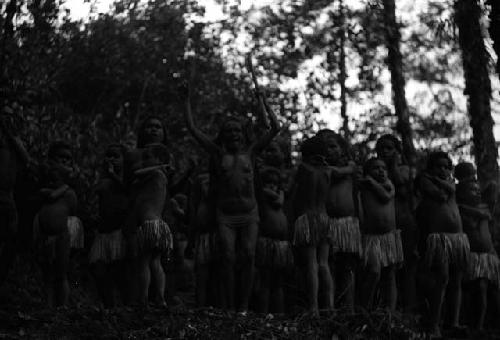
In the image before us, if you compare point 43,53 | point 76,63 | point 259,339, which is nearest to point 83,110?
point 76,63

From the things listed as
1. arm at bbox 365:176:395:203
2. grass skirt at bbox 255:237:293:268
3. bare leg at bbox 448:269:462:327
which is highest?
arm at bbox 365:176:395:203

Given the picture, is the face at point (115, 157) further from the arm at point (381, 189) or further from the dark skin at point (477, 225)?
the dark skin at point (477, 225)

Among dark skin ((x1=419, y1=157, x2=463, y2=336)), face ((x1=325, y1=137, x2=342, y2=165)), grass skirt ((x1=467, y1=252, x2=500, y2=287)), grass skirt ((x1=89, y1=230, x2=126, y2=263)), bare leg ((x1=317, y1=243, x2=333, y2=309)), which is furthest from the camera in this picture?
grass skirt ((x1=467, y1=252, x2=500, y2=287))

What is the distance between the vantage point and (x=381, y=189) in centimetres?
1010

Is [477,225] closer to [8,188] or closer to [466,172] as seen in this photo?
[466,172]

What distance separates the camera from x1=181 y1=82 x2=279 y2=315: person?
9125mm

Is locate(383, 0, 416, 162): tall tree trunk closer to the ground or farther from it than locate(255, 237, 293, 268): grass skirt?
farther from it

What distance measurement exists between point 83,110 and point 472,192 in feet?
56.9

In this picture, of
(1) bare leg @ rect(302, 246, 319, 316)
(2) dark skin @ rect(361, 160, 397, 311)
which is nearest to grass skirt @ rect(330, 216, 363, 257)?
(1) bare leg @ rect(302, 246, 319, 316)

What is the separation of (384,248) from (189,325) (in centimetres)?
322

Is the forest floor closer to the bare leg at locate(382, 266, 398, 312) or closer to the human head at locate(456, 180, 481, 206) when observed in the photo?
the bare leg at locate(382, 266, 398, 312)

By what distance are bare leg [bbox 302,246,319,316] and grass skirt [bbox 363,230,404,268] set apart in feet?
2.86

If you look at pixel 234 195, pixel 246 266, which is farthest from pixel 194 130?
pixel 246 266

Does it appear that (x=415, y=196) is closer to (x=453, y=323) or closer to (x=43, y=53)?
(x=453, y=323)
